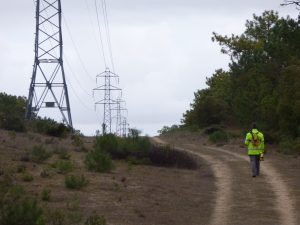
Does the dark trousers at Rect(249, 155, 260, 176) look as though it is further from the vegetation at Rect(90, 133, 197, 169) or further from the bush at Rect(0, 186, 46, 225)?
the bush at Rect(0, 186, 46, 225)

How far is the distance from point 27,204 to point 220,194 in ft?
32.8

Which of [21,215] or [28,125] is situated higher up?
[28,125]

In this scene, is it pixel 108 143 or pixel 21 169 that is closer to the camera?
pixel 21 169

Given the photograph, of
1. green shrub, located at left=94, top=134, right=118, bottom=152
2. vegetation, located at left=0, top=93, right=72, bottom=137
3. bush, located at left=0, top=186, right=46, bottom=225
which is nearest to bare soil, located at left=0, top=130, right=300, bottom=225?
green shrub, located at left=94, top=134, right=118, bottom=152

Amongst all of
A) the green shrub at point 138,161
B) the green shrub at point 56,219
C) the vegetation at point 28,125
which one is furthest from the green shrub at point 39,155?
the vegetation at point 28,125

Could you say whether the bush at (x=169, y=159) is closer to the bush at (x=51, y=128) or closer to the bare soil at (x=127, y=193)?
the bare soil at (x=127, y=193)

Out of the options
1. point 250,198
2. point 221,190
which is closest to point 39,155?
point 221,190

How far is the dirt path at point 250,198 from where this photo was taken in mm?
16919

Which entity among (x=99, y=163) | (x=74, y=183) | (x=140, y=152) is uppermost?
(x=140, y=152)

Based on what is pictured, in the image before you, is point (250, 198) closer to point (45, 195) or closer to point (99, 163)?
point (45, 195)

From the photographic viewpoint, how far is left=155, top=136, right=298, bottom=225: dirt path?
16919mm

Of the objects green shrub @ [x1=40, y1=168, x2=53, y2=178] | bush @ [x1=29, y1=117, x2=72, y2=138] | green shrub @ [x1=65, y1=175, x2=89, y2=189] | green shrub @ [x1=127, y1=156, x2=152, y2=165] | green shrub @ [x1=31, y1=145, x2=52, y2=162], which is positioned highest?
bush @ [x1=29, y1=117, x2=72, y2=138]

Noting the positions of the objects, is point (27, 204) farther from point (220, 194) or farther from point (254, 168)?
point (254, 168)

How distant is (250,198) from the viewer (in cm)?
2050
